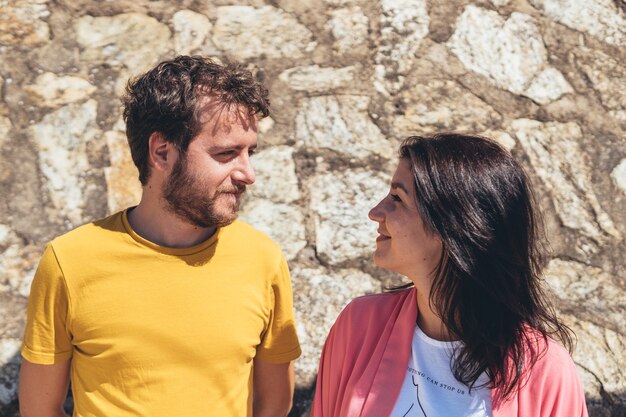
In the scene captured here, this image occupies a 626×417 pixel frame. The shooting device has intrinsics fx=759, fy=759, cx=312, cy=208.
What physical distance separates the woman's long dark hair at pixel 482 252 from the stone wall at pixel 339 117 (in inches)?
35.7

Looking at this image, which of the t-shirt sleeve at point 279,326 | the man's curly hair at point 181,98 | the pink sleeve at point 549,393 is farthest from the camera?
the t-shirt sleeve at point 279,326

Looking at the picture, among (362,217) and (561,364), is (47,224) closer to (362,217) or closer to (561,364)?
(362,217)

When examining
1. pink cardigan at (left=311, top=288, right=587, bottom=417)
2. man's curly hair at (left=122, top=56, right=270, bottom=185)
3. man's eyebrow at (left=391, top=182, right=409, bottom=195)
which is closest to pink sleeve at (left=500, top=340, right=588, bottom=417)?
pink cardigan at (left=311, top=288, right=587, bottom=417)

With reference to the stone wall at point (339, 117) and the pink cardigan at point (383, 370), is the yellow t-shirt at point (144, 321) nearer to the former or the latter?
the pink cardigan at point (383, 370)

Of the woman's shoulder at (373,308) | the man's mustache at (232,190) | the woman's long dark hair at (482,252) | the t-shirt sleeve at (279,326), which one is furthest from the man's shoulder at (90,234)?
the woman's long dark hair at (482,252)

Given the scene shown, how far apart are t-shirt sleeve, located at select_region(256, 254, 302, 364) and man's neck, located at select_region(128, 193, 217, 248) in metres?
0.26

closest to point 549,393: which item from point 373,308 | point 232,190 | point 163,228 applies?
point 373,308

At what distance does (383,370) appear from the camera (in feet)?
6.48

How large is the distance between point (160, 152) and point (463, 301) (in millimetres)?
869

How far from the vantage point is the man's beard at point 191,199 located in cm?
193

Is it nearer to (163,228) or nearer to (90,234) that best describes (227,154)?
(163,228)

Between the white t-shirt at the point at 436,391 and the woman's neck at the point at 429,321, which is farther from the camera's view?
the woman's neck at the point at 429,321

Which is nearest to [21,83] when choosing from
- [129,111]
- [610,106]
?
[129,111]

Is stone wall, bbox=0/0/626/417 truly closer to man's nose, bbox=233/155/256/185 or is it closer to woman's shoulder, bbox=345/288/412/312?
woman's shoulder, bbox=345/288/412/312
